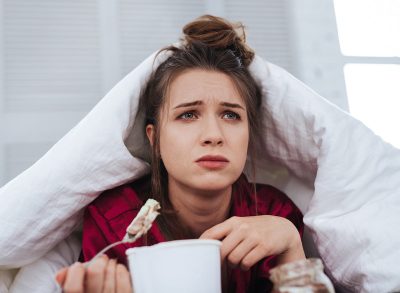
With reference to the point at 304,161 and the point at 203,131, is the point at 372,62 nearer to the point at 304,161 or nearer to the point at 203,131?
the point at 304,161

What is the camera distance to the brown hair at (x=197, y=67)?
0.90 m

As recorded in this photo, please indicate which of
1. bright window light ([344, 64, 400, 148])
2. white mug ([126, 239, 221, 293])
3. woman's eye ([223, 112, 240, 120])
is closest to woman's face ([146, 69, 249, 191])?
woman's eye ([223, 112, 240, 120])

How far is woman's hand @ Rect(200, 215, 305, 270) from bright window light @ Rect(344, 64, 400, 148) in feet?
1.88

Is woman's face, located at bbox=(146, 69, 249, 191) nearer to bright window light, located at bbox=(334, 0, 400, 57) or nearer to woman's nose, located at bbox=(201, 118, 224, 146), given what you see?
woman's nose, located at bbox=(201, 118, 224, 146)

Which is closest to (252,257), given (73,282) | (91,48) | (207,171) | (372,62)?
(207,171)

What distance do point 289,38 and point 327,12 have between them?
14 centimetres

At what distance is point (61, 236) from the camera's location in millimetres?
817

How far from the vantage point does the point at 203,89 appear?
2.79 ft

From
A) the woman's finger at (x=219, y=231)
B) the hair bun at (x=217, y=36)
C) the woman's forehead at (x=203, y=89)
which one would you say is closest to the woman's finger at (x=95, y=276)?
the woman's finger at (x=219, y=231)

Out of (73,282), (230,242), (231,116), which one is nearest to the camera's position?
(73,282)

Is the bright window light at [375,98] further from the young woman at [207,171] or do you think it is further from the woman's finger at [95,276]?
the woman's finger at [95,276]

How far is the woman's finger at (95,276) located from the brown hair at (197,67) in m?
0.36

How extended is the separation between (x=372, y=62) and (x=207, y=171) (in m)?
0.70

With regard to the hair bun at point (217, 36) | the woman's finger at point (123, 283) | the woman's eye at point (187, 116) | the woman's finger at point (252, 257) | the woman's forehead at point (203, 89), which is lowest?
the woman's finger at point (252, 257)
